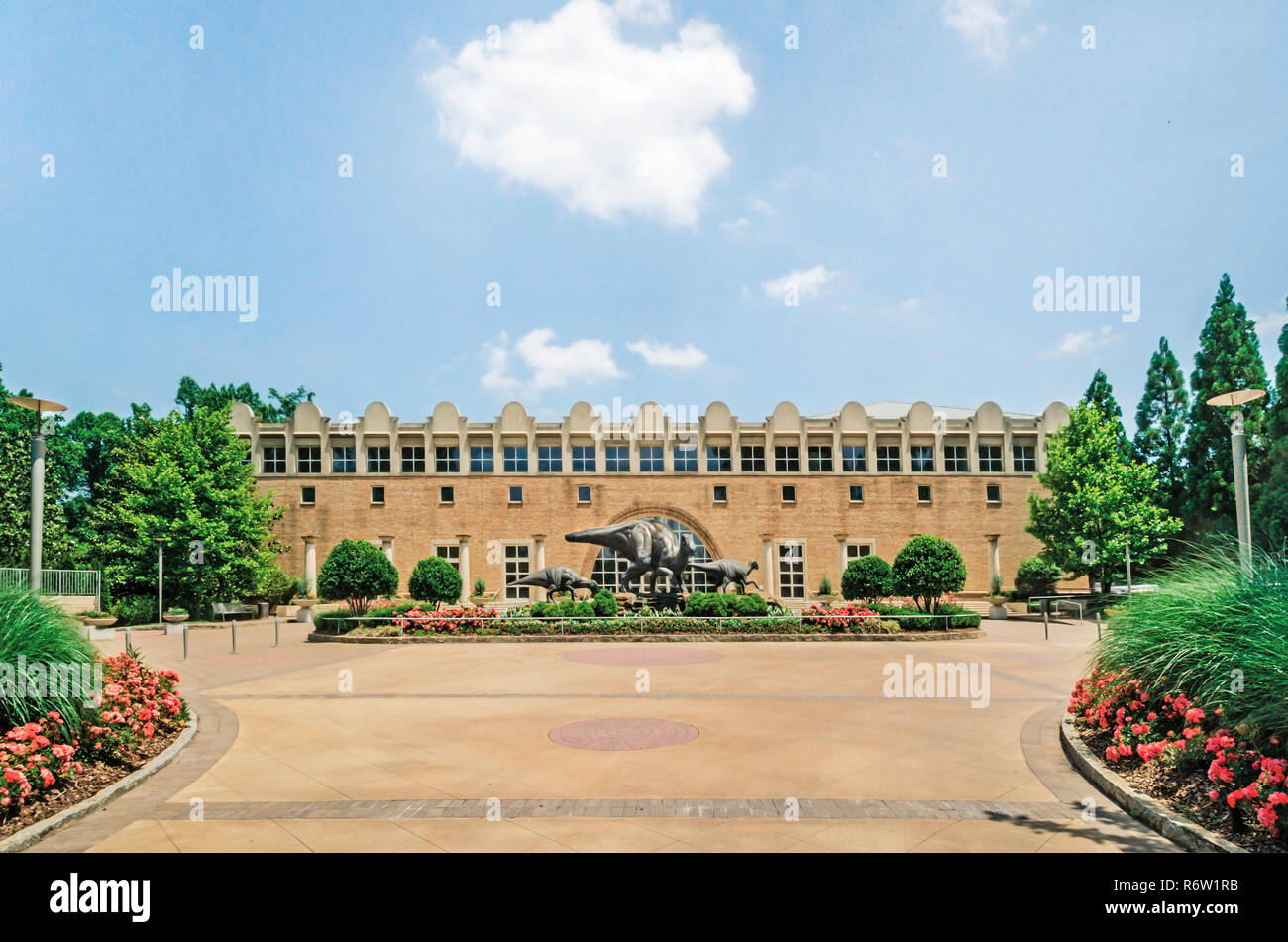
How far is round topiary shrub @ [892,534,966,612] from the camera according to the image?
23375 millimetres

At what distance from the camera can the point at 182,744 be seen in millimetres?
8938

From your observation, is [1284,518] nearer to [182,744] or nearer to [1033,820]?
[1033,820]

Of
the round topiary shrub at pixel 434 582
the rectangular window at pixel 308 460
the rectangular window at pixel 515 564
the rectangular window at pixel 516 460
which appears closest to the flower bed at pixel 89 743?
the round topiary shrub at pixel 434 582

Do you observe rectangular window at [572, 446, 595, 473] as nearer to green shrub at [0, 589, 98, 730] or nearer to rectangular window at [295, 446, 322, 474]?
rectangular window at [295, 446, 322, 474]

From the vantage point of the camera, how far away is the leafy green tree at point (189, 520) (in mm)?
32375

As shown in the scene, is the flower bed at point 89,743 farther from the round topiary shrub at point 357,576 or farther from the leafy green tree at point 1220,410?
the leafy green tree at point 1220,410

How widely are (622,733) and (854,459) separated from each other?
3428cm

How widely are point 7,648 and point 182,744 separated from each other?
2.28 meters

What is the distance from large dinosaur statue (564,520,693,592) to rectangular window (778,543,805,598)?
1516 cm

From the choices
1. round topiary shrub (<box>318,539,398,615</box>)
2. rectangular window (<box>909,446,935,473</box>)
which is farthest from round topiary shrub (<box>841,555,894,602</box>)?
rectangular window (<box>909,446,935,473</box>)

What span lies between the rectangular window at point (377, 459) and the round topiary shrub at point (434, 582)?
16.0m

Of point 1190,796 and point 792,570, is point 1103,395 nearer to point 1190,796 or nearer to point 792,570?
point 792,570
